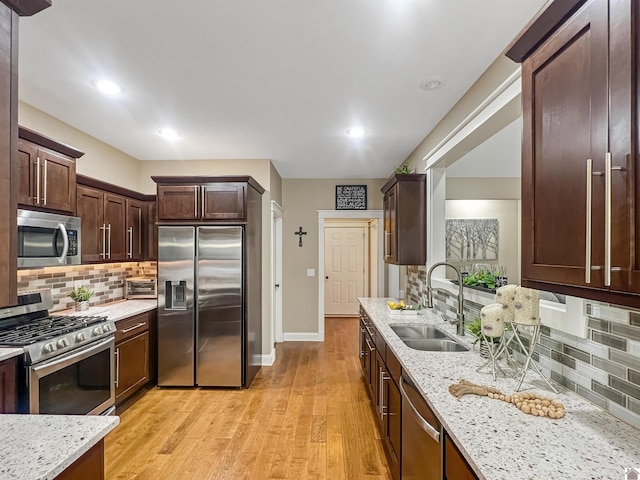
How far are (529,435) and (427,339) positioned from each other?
5.18 ft

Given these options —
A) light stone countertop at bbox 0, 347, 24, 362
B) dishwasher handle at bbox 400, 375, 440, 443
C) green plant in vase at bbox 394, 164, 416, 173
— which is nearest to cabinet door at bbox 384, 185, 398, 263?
green plant in vase at bbox 394, 164, 416, 173

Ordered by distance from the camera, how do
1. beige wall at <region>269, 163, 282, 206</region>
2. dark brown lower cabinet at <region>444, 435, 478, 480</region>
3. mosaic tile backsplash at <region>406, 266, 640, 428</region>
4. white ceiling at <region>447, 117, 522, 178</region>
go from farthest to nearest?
beige wall at <region>269, 163, 282, 206</region>
white ceiling at <region>447, 117, 522, 178</region>
mosaic tile backsplash at <region>406, 266, 640, 428</region>
dark brown lower cabinet at <region>444, 435, 478, 480</region>

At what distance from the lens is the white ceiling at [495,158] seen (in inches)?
133

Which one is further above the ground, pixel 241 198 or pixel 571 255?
pixel 241 198

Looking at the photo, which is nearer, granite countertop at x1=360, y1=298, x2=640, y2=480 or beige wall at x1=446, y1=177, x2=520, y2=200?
granite countertop at x1=360, y1=298, x2=640, y2=480

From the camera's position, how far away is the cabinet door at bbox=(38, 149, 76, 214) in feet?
8.47

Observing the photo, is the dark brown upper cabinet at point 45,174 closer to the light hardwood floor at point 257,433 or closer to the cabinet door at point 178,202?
the cabinet door at point 178,202

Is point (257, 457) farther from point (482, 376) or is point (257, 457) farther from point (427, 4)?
point (427, 4)

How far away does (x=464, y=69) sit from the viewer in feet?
7.61

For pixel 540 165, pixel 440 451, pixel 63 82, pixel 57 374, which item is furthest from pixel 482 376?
pixel 63 82

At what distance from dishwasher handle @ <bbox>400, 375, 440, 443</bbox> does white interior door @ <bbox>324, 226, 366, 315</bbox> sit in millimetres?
5963

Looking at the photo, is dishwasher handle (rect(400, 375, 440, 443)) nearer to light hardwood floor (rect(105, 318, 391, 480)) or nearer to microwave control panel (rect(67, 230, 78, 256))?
light hardwood floor (rect(105, 318, 391, 480))

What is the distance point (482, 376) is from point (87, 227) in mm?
3508

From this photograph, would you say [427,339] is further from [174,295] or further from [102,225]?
[102,225]
